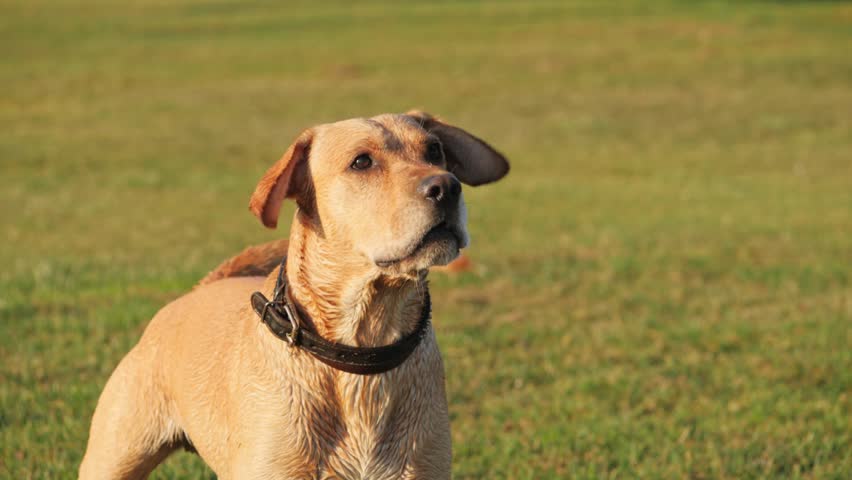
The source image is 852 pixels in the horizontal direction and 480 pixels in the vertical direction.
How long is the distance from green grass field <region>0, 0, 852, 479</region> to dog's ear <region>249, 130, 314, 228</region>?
2.17 meters

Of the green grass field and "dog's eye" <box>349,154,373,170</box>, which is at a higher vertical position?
"dog's eye" <box>349,154,373,170</box>

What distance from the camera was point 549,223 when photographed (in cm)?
1438

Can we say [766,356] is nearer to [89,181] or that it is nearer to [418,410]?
[418,410]

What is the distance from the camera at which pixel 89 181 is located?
18328 mm

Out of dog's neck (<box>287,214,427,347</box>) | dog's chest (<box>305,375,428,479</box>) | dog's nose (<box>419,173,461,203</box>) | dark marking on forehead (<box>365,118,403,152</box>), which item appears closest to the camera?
dog's nose (<box>419,173,461,203</box>)

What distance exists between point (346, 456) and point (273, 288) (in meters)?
0.81

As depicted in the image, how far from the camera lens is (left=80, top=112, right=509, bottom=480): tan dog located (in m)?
4.00

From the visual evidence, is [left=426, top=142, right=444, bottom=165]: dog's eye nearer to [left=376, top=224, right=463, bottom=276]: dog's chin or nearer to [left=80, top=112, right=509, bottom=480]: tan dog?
[left=80, top=112, right=509, bottom=480]: tan dog

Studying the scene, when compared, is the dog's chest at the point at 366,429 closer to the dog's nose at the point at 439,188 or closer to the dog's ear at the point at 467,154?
the dog's nose at the point at 439,188

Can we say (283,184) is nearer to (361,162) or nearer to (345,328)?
(361,162)

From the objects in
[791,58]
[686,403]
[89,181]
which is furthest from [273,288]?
[791,58]

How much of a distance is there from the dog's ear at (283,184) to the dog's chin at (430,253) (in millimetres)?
475

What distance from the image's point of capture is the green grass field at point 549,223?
6.73 meters

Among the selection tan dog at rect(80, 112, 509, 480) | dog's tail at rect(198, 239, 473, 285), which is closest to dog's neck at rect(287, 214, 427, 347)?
tan dog at rect(80, 112, 509, 480)
